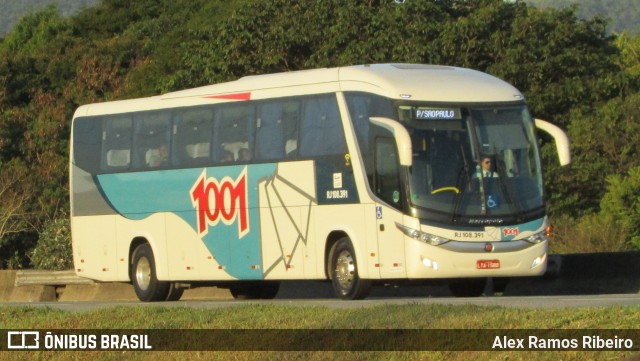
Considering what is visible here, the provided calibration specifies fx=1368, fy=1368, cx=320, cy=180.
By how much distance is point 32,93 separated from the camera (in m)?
61.9

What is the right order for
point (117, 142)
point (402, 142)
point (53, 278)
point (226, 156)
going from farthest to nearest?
point (53, 278) → point (117, 142) → point (226, 156) → point (402, 142)

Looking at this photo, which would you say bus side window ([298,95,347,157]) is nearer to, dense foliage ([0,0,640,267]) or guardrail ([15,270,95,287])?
guardrail ([15,270,95,287])

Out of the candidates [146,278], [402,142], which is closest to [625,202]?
[146,278]

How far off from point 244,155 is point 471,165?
4217 mm

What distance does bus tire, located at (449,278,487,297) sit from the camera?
68.3ft

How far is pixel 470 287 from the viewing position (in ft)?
68.9

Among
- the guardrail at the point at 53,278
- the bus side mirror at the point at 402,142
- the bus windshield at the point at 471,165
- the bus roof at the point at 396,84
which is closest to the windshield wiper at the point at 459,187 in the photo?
the bus windshield at the point at 471,165

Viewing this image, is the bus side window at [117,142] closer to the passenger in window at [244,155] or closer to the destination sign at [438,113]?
the passenger in window at [244,155]

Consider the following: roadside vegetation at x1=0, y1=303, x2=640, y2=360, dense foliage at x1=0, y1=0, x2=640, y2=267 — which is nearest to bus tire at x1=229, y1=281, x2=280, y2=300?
roadside vegetation at x1=0, y1=303, x2=640, y2=360

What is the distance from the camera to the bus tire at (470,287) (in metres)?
20.8

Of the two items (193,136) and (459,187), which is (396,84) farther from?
(193,136)

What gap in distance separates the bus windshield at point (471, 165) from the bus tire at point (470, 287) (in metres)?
2.16

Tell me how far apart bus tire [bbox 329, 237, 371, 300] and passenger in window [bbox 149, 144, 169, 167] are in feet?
14.2

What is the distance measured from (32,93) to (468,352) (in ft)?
173
